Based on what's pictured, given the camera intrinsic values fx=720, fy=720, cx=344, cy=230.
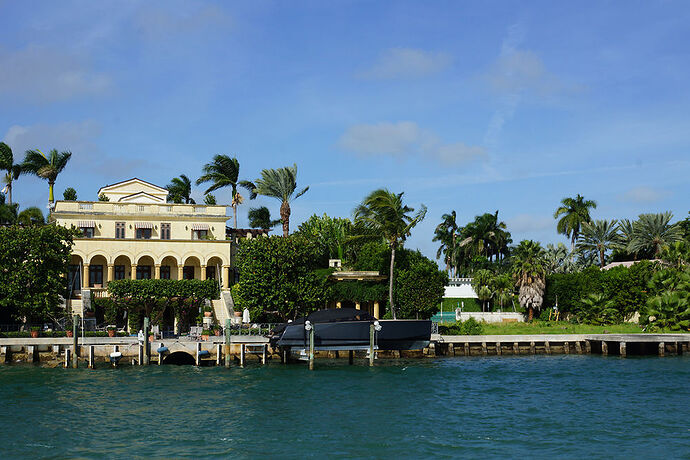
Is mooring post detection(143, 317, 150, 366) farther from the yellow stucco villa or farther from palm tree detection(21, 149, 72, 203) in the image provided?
palm tree detection(21, 149, 72, 203)

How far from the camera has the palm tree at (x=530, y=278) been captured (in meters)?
67.2

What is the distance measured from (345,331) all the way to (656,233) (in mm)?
50751

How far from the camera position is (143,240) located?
61.4 meters

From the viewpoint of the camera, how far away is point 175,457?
23.9m

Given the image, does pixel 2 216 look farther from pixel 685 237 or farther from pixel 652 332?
pixel 685 237

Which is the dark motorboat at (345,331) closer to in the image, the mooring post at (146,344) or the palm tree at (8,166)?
the mooring post at (146,344)

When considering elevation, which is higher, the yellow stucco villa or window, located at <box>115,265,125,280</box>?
the yellow stucco villa

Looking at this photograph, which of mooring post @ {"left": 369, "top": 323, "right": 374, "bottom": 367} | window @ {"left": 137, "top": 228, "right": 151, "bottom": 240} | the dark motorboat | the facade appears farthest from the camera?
window @ {"left": 137, "top": 228, "right": 151, "bottom": 240}

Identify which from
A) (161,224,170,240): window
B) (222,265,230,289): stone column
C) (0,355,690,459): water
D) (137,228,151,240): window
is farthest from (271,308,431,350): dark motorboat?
(137,228,151,240): window

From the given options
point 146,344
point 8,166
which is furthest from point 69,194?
point 146,344

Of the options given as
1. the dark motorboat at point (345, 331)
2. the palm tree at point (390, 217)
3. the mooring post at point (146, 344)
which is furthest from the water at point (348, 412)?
the palm tree at point (390, 217)

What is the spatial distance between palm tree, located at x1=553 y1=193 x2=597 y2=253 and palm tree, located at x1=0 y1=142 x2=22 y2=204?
220 feet

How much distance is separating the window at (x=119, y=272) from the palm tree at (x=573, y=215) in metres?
59.0

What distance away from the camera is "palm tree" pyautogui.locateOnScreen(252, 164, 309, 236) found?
62531mm
